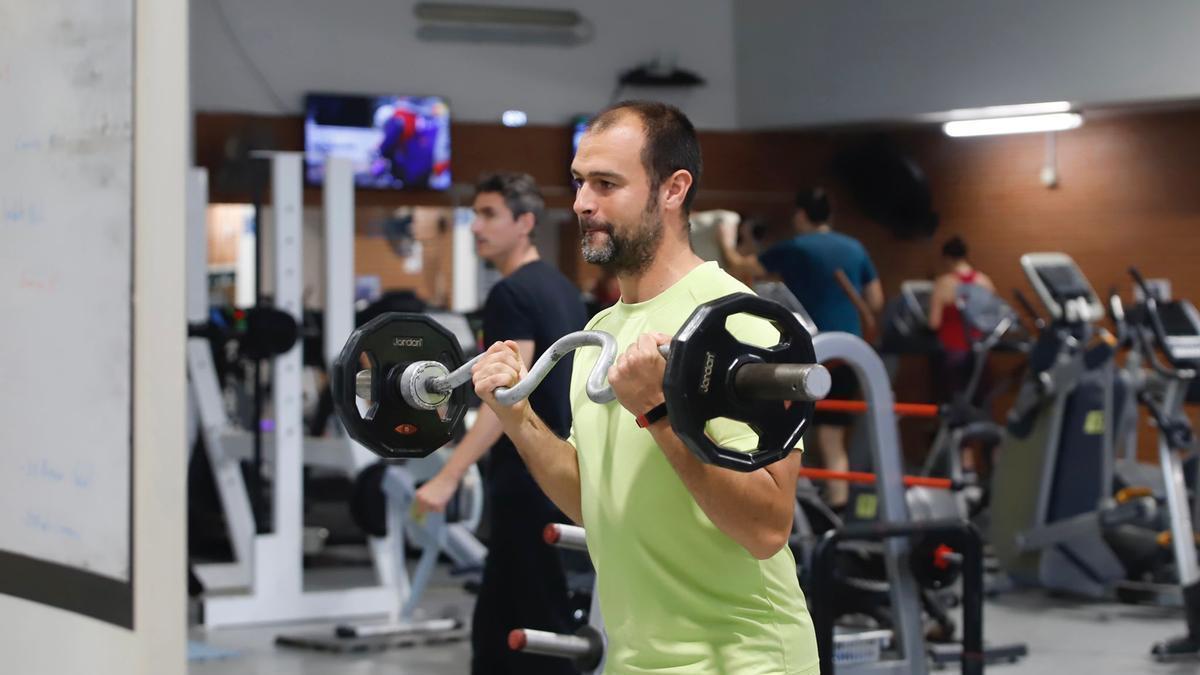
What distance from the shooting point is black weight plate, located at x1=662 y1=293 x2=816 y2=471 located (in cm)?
A: 160

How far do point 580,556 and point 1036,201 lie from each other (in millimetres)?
8334

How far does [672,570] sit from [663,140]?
1.79ft

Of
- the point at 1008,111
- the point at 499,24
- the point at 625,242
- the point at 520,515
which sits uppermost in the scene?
the point at 499,24

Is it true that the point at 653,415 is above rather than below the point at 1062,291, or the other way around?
below

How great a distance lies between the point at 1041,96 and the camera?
400 inches

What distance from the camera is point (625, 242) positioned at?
6.55ft

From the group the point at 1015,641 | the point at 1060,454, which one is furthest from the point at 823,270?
the point at 1015,641

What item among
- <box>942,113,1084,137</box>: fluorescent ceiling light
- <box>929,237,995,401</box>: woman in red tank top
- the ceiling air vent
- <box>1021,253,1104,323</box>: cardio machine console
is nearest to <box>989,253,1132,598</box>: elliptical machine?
<box>1021,253,1104,323</box>: cardio machine console

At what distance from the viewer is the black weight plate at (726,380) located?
160cm

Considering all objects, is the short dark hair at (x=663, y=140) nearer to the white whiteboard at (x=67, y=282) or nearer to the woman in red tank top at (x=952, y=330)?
the white whiteboard at (x=67, y=282)

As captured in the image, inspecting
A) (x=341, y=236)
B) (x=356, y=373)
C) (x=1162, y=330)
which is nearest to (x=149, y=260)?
(x=356, y=373)

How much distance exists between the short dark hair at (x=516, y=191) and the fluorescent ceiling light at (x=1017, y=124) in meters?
7.37

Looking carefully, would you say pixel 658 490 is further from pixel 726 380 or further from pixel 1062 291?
pixel 1062 291

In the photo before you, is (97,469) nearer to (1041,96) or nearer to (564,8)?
(1041,96)
